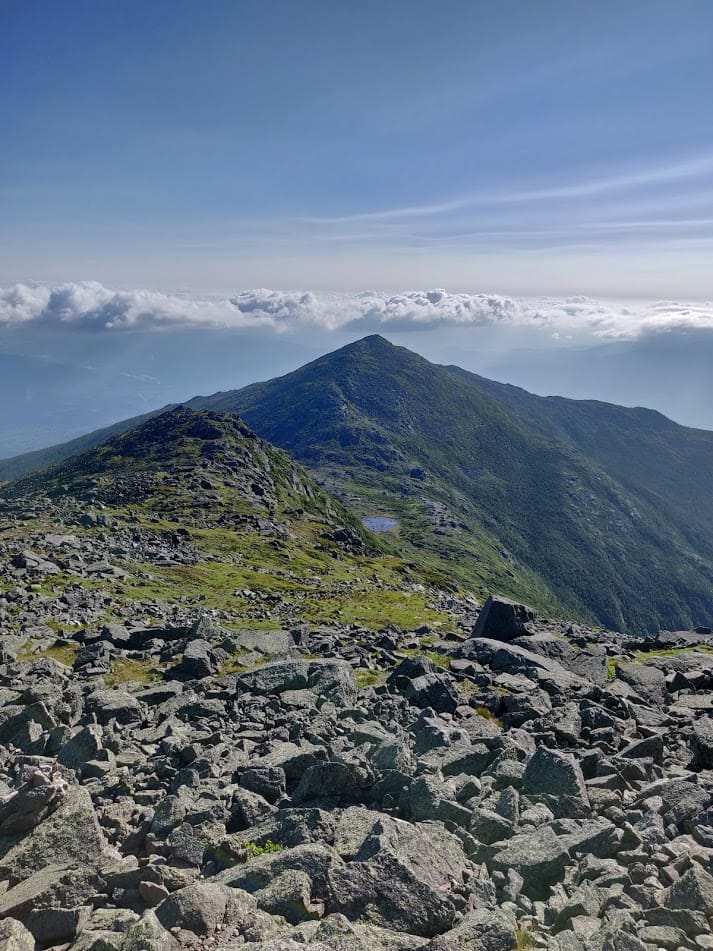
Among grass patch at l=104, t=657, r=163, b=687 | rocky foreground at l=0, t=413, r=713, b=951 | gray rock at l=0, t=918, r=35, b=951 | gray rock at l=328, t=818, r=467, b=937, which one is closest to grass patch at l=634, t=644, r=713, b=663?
rocky foreground at l=0, t=413, r=713, b=951

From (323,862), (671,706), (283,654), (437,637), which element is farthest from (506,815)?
(437,637)

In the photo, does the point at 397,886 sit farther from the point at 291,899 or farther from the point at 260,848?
the point at 260,848

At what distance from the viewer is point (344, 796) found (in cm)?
1683

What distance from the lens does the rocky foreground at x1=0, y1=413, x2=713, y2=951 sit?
11555 mm

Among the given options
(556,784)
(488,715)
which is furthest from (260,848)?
(488,715)

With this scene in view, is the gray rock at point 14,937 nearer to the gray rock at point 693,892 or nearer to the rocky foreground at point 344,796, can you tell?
the rocky foreground at point 344,796

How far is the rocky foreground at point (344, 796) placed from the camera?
11555 mm

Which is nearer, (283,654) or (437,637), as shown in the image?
(283,654)

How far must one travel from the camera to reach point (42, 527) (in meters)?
86.1

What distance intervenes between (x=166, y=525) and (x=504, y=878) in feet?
359

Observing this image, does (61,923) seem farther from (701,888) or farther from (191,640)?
(191,640)

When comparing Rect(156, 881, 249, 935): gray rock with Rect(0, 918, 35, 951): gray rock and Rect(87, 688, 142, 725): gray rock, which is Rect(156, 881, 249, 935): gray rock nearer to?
Rect(0, 918, 35, 951): gray rock

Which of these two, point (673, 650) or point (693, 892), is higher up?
point (693, 892)

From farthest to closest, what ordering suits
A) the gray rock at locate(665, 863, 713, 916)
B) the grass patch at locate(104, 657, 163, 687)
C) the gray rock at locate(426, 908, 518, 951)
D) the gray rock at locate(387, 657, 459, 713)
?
the grass patch at locate(104, 657, 163, 687) < the gray rock at locate(387, 657, 459, 713) < the gray rock at locate(665, 863, 713, 916) < the gray rock at locate(426, 908, 518, 951)
